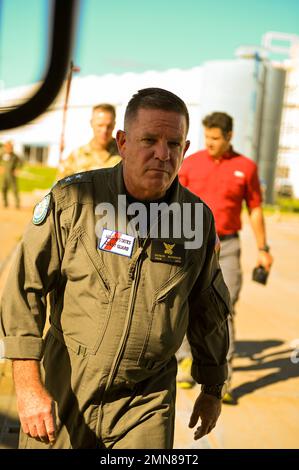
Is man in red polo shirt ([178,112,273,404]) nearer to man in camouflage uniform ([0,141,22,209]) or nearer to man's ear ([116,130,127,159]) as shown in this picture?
man's ear ([116,130,127,159])

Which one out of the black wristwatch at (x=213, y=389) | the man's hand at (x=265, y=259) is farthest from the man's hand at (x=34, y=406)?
the man's hand at (x=265, y=259)

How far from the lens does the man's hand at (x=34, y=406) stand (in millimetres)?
2137

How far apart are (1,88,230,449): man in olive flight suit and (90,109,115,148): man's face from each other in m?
2.64

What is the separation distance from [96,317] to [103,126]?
3.00m

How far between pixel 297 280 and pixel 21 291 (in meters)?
8.43

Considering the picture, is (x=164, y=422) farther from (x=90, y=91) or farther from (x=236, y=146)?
(x=90, y=91)

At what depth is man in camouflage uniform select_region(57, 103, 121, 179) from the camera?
198 inches

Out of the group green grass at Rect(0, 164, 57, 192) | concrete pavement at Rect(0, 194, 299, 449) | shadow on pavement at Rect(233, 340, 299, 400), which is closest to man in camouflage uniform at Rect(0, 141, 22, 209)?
green grass at Rect(0, 164, 57, 192)

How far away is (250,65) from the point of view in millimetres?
26125

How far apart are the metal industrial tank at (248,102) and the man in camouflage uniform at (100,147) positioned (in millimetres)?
20486

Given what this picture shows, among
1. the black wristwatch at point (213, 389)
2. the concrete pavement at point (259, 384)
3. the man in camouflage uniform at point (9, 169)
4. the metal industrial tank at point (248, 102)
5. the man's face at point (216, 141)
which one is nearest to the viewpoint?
the black wristwatch at point (213, 389)

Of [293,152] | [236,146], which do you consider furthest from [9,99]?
[293,152]

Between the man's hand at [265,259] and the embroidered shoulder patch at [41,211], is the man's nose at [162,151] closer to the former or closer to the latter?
the embroidered shoulder patch at [41,211]

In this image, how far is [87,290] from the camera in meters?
2.26
